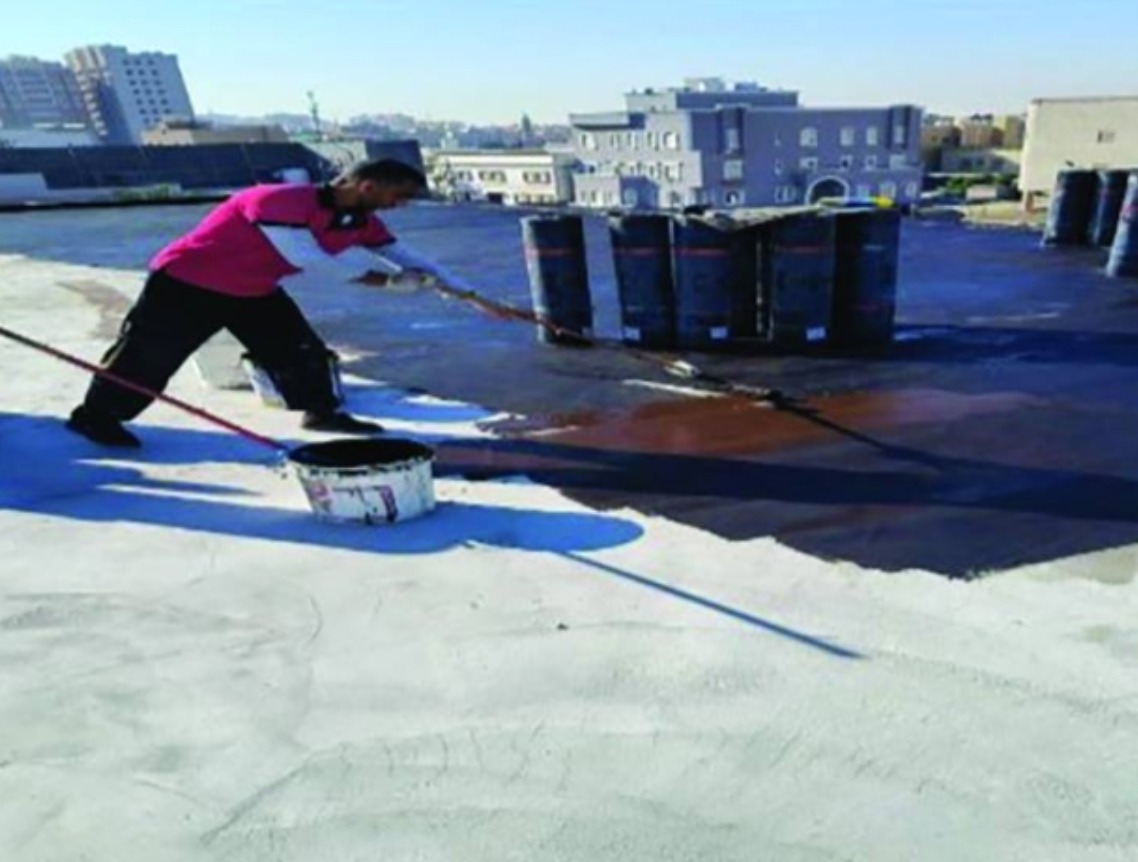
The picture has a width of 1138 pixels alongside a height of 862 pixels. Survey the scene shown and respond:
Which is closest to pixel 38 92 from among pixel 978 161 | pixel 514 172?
pixel 514 172

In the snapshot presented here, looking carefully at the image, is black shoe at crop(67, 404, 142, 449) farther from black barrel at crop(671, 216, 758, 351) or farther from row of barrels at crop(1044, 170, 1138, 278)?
row of barrels at crop(1044, 170, 1138, 278)

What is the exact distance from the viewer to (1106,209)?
957cm

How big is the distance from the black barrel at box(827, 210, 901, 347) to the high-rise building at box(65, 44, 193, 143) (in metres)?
142

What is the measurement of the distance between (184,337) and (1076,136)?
4345cm

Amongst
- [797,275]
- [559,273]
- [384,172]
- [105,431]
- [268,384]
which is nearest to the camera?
[384,172]

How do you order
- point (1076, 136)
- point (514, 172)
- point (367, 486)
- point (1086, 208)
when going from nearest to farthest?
point (367, 486) < point (1086, 208) < point (1076, 136) < point (514, 172)

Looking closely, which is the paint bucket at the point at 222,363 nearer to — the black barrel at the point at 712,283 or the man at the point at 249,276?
the man at the point at 249,276

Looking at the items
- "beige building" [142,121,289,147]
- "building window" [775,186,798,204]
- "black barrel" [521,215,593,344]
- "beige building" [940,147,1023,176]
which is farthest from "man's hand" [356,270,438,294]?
"beige building" [940,147,1023,176]

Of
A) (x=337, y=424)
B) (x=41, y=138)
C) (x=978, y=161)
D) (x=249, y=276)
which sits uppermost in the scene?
(x=41, y=138)

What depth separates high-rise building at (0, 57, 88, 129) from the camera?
133375mm

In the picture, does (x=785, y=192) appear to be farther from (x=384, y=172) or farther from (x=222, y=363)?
(x=384, y=172)

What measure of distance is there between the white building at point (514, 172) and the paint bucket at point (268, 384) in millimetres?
51457

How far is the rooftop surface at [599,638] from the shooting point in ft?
5.96

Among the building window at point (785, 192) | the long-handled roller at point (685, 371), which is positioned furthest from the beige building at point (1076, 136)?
the long-handled roller at point (685, 371)
